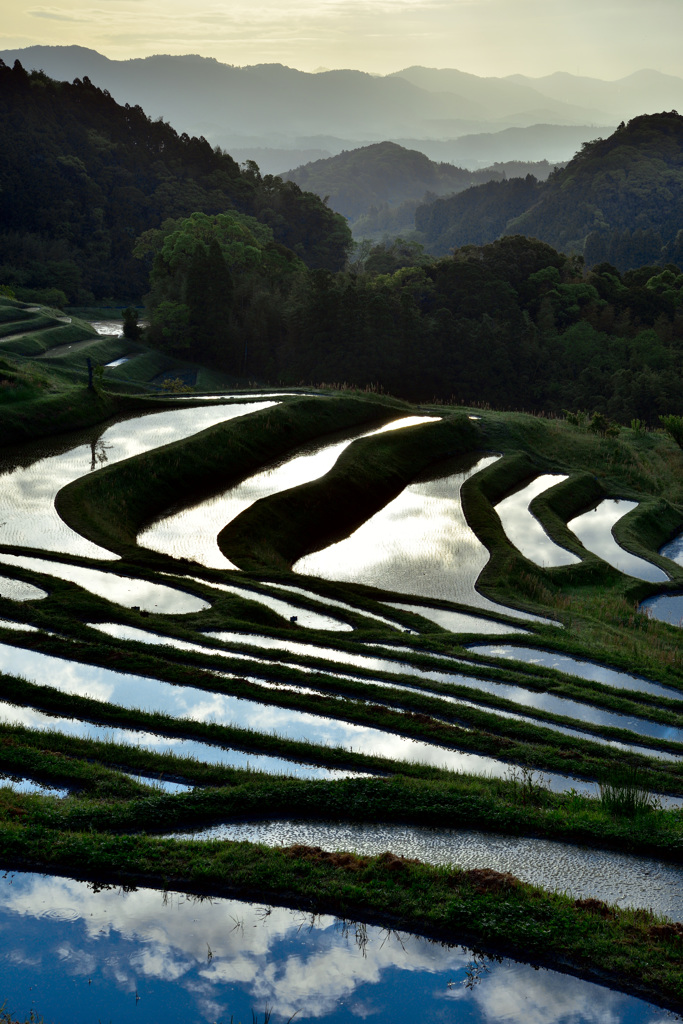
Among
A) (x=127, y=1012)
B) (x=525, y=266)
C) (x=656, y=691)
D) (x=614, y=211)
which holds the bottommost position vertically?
(x=656, y=691)

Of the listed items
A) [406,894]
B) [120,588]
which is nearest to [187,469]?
[120,588]

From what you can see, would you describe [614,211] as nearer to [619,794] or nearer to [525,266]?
[525,266]

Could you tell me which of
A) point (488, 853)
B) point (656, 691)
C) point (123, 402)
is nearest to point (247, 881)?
point (488, 853)

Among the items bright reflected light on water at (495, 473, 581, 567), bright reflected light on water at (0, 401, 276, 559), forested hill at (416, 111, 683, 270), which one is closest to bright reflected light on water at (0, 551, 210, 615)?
bright reflected light on water at (0, 401, 276, 559)

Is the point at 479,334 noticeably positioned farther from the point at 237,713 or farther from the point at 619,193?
the point at 619,193

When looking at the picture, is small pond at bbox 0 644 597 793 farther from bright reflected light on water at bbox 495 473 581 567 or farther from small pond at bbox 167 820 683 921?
bright reflected light on water at bbox 495 473 581 567

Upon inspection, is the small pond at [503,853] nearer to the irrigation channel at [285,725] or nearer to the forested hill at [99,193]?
the irrigation channel at [285,725]
